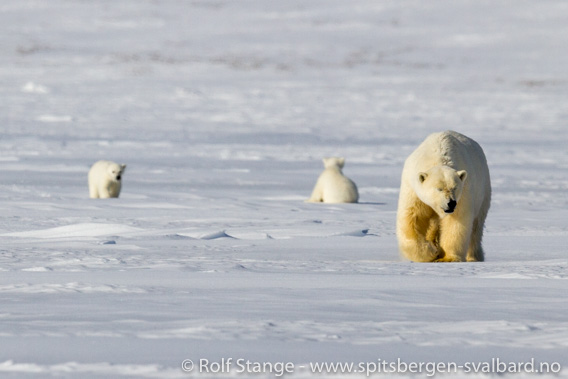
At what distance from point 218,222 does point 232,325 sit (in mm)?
4212

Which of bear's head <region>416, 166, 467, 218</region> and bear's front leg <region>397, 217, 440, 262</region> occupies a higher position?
bear's head <region>416, 166, 467, 218</region>

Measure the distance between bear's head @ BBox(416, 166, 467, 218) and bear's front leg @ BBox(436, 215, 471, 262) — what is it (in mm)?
157

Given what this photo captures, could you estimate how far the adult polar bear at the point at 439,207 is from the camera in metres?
5.08

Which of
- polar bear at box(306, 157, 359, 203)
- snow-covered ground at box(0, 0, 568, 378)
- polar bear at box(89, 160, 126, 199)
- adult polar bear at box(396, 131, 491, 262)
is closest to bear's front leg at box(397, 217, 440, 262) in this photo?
adult polar bear at box(396, 131, 491, 262)

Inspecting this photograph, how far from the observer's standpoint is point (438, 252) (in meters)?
5.38

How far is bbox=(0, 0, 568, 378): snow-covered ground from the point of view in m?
2.80

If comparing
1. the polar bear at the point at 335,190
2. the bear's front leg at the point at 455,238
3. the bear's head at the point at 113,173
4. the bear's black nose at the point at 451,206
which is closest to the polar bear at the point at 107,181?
the bear's head at the point at 113,173

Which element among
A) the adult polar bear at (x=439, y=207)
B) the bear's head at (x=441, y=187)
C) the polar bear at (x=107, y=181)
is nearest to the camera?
the bear's head at (x=441, y=187)

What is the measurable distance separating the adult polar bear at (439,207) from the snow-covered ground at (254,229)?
17 centimetres

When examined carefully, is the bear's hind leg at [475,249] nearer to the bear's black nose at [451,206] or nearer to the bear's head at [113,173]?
the bear's black nose at [451,206]

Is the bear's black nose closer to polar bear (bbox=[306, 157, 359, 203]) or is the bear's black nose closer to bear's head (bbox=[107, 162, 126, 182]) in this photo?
polar bear (bbox=[306, 157, 359, 203])

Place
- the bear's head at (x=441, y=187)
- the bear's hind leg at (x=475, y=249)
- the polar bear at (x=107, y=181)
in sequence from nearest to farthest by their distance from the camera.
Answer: the bear's head at (x=441, y=187) → the bear's hind leg at (x=475, y=249) → the polar bear at (x=107, y=181)

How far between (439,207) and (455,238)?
0.27 metres

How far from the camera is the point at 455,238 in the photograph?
5230 millimetres
